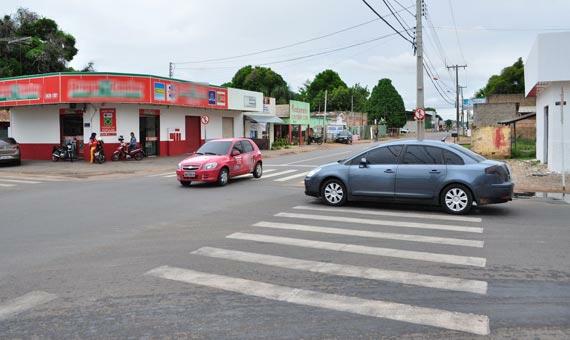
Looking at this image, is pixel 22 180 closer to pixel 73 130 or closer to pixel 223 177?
pixel 223 177

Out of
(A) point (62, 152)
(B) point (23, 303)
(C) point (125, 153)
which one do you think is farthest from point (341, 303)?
(A) point (62, 152)

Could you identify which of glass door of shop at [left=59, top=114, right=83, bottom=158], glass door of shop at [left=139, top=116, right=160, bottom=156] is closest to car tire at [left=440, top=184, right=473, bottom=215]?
glass door of shop at [left=139, top=116, right=160, bottom=156]

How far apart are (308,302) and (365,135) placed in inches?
2958

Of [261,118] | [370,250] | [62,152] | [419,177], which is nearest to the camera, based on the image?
[370,250]

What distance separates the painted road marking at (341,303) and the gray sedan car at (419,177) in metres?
6.06

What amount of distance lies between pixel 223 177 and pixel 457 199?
27.0 feet

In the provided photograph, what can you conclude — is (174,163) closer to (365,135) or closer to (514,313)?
(514,313)

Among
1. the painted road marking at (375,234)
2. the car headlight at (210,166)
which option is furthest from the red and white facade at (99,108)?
the painted road marking at (375,234)

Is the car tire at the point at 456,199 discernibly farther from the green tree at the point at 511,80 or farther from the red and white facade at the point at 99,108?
the green tree at the point at 511,80

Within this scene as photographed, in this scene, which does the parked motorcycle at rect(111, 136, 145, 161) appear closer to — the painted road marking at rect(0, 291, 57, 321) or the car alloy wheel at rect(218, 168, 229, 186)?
the car alloy wheel at rect(218, 168, 229, 186)

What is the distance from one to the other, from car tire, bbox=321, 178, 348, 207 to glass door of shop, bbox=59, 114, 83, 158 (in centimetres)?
2078

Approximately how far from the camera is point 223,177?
55.4 ft

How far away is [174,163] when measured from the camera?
1086 inches

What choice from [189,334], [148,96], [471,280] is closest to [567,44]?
[471,280]
